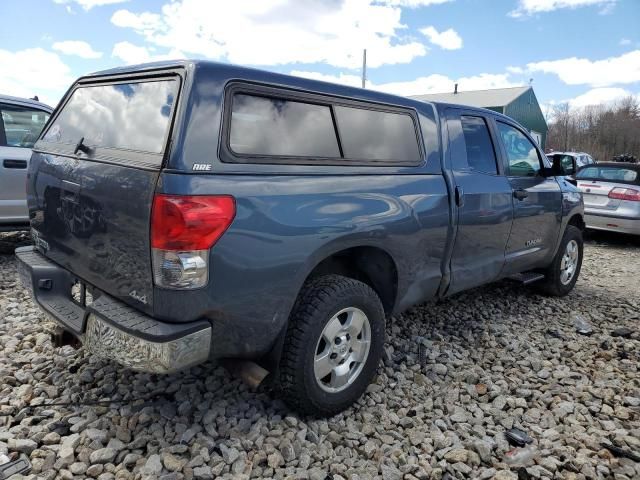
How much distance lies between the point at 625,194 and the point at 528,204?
507 centimetres

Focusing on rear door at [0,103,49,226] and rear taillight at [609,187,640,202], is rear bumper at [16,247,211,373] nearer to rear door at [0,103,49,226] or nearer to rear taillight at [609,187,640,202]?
rear door at [0,103,49,226]

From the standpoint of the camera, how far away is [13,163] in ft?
16.9

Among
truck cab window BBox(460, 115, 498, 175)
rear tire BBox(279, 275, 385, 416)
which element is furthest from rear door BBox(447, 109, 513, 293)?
rear tire BBox(279, 275, 385, 416)

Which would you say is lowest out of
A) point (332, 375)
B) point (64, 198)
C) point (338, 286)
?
point (332, 375)

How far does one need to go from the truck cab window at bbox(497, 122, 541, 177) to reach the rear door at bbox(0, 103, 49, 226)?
4948 millimetres

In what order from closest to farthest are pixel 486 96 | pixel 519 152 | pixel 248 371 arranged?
1. pixel 248 371
2. pixel 519 152
3. pixel 486 96

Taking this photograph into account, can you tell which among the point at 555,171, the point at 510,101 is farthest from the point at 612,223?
the point at 510,101

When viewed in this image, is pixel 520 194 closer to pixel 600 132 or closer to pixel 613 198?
pixel 613 198

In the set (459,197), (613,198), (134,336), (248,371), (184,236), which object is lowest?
(248,371)

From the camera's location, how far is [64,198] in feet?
8.49

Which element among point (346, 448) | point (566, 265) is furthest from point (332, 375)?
point (566, 265)

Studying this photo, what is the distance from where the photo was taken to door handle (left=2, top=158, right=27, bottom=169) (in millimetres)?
5113

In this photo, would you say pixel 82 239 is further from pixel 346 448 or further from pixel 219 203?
pixel 346 448

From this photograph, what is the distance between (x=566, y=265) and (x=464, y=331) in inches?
73.4
